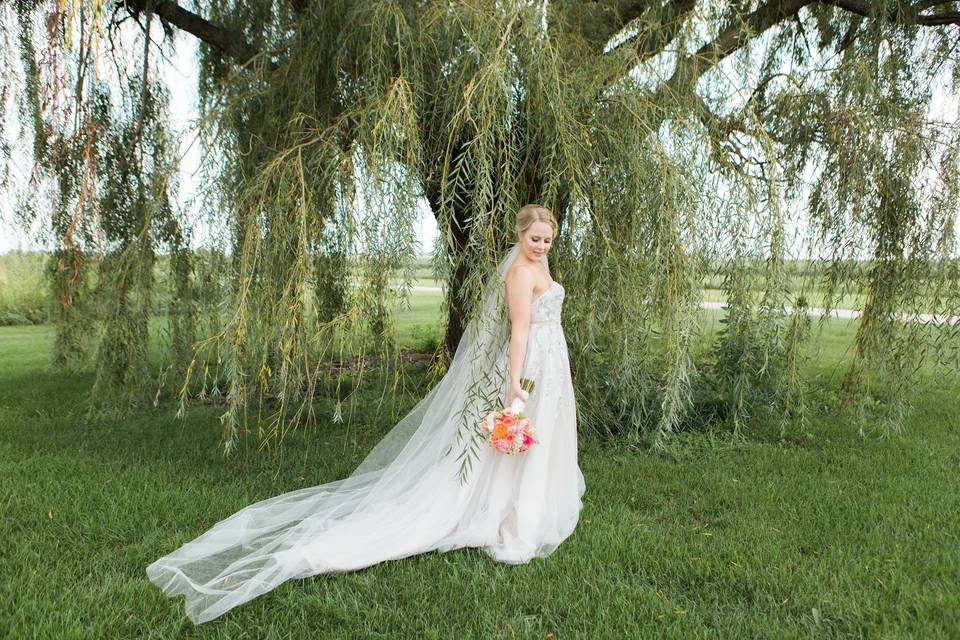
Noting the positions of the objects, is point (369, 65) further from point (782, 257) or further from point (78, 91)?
point (782, 257)

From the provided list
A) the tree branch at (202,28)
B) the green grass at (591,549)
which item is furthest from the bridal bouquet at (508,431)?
the tree branch at (202,28)

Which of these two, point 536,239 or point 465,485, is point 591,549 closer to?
point 465,485

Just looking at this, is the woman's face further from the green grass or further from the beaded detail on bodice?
the green grass

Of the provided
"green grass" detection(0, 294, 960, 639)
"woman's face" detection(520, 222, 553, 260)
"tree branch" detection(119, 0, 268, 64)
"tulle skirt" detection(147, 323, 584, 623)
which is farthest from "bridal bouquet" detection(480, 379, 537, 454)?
"tree branch" detection(119, 0, 268, 64)

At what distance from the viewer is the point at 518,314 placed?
292 centimetres

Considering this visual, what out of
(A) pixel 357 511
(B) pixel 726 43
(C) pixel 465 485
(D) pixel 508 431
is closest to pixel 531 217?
(D) pixel 508 431

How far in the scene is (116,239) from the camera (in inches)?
161

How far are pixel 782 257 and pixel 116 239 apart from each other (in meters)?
3.78

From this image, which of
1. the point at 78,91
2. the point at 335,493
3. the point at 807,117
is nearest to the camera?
the point at 335,493

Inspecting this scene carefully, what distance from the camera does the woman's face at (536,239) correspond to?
9.53ft

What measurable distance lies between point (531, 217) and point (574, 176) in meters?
0.34

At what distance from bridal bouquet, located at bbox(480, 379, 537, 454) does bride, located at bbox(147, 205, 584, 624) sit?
0.09m

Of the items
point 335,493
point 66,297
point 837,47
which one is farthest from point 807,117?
point 66,297

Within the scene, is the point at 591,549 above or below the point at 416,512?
below
